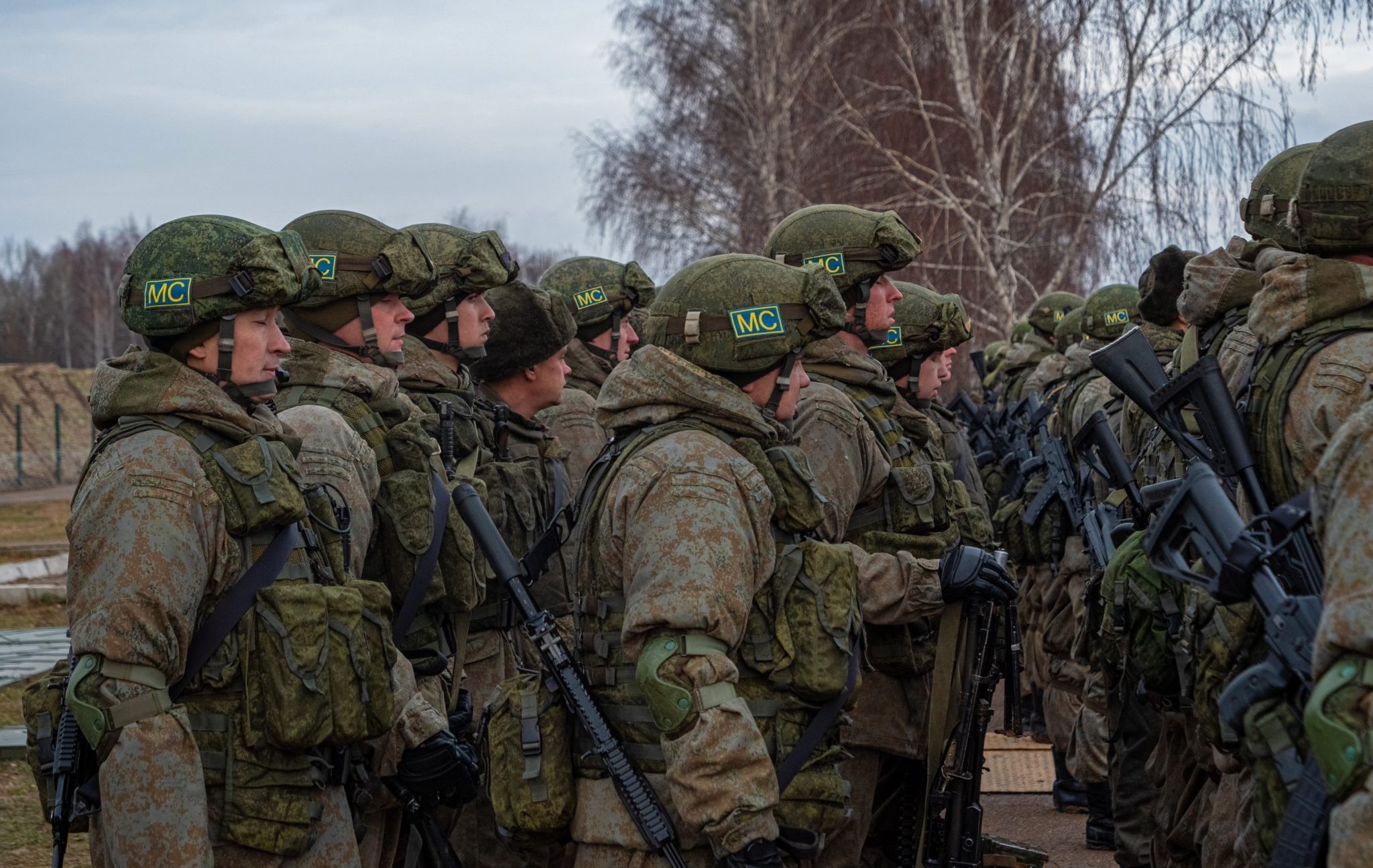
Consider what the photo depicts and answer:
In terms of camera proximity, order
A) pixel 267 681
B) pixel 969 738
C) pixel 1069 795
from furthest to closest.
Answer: pixel 1069 795 < pixel 969 738 < pixel 267 681

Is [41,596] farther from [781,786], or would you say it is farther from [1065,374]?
[781,786]

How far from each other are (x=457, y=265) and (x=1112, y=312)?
5041 mm

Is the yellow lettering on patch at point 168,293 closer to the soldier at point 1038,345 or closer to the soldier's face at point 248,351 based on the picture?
the soldier's face at point 248,351

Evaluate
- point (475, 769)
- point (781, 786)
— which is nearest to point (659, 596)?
→ point (781, 786)

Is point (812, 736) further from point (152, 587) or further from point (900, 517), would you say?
point (900, 517)

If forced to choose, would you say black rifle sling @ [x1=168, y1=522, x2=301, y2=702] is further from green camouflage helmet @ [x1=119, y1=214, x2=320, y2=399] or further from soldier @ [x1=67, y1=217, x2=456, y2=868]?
green camouflage helmet @ [x1=119, y1=214, x2=320, y2=399]

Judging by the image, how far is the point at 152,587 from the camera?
3436 millimetres

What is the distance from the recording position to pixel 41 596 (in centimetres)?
1439

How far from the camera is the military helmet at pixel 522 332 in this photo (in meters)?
6.80

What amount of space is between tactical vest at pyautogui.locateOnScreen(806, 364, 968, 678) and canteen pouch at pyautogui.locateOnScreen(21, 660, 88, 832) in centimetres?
262

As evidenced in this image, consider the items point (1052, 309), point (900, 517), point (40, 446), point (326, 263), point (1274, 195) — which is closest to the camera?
point (326, 263)

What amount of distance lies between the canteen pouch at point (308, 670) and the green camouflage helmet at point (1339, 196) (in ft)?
8.49

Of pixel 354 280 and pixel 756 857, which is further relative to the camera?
pixel 354 280

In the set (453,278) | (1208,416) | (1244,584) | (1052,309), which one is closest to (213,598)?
(1244,584)
